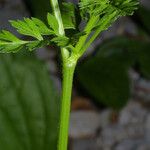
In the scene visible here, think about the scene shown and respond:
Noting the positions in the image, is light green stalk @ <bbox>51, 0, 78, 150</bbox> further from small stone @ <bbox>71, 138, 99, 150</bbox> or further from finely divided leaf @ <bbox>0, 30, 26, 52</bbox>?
small stone @ <bbox>71, 138, 99, 150</bbox>

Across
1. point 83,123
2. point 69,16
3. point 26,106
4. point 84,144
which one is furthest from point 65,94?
point 83,123

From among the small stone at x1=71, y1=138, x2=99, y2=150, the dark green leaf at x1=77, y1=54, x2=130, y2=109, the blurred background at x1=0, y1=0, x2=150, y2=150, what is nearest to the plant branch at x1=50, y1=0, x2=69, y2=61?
the blurred background at x1=0, y1=0, x2=150, y2=150

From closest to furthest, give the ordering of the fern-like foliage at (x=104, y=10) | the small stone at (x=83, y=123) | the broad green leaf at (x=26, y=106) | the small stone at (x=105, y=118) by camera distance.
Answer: the fern-like foliage at (x=104, y=10), the broad green leaf at (x=26, y=106), the small stone at (x=83, y=123), the small stone at (x=105, y=118)

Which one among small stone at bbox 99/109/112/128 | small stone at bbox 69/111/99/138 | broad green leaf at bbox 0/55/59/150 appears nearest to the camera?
broad green leaf at bbox 0/55/59/150

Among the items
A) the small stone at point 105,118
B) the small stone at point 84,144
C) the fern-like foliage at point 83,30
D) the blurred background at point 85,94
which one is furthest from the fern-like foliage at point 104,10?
the small stone at point 105,118

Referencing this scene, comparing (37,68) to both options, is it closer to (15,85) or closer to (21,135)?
(15,85)

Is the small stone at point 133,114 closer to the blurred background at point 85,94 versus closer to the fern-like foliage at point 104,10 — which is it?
the blurred background at point 85,94
